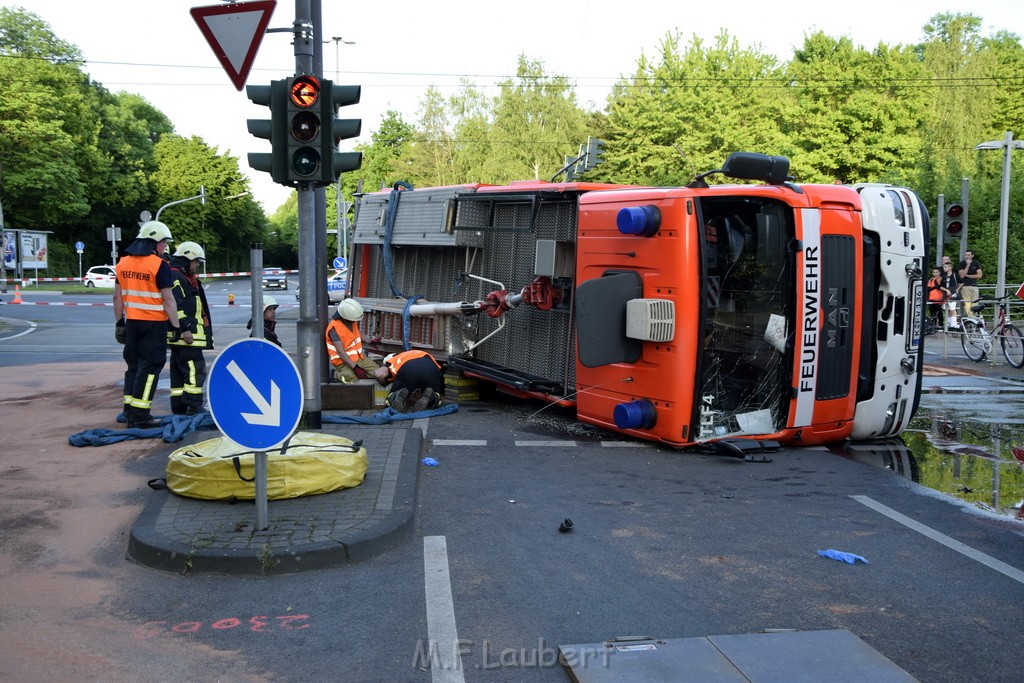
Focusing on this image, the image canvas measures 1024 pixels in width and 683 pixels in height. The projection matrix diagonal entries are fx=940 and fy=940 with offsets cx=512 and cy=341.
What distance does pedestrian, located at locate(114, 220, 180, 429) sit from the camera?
28.6ft

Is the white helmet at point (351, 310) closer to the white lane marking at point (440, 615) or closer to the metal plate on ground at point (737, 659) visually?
the white lane marking at point (440, 615)

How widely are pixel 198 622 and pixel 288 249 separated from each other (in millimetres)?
108203

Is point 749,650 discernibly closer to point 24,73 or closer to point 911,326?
point 911,326

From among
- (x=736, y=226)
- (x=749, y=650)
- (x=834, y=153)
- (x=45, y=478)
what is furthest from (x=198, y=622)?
(x=834, y=153)

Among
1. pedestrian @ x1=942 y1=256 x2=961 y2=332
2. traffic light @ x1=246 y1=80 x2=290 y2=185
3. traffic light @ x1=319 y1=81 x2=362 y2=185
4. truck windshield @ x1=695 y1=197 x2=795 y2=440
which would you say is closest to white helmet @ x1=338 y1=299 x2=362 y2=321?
traffic light @ x1=319 y1=81 x2=362 y2=185

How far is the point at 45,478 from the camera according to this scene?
7.12 metres

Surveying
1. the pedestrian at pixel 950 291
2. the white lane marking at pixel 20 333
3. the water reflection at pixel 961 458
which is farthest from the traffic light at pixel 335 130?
the pedestrian at pixel 950 291

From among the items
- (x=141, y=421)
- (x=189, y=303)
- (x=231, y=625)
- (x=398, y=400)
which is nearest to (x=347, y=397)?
(x=398, y=400)

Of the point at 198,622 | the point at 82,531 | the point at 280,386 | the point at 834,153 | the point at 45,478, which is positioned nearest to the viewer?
the point at 198,622

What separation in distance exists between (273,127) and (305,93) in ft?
1.23

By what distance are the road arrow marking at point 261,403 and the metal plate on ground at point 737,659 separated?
2068mm

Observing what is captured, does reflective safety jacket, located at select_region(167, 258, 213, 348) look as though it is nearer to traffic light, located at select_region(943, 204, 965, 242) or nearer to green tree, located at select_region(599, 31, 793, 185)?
traffic light, located at select_region(943, 204, 965, 242)

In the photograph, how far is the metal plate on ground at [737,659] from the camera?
384cm

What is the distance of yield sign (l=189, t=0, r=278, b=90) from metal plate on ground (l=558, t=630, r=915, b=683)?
18.5 feet
